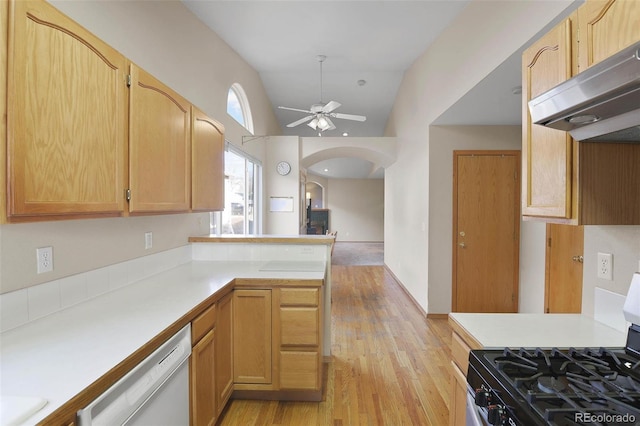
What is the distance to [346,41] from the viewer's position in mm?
3850

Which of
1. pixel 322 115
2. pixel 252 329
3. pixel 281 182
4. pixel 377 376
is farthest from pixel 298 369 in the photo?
pixel 281 182

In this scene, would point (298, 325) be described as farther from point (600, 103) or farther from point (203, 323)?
point (600, 103)

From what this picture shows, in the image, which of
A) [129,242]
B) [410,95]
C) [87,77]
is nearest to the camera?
[87,77]

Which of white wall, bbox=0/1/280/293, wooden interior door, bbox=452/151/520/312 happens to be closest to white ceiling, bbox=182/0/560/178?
white wall, bbox=0/1/280/293

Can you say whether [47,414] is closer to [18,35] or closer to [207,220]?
[18,35]

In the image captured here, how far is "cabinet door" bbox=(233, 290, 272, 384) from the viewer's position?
6.95 feet

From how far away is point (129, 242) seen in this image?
6.75 feet

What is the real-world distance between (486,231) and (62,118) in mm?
4133

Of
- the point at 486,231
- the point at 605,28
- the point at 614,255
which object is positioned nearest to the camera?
the point at 605,28

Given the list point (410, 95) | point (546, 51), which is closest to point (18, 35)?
point (546, 51)

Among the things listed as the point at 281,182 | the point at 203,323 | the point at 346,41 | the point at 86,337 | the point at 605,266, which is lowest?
the point at 203,323

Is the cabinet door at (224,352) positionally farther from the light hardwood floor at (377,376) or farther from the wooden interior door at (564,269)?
the wooden interior door at (564,269)

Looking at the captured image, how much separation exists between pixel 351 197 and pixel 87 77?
11644 mm

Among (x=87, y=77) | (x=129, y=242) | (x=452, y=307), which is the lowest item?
(x=452, y=307)
